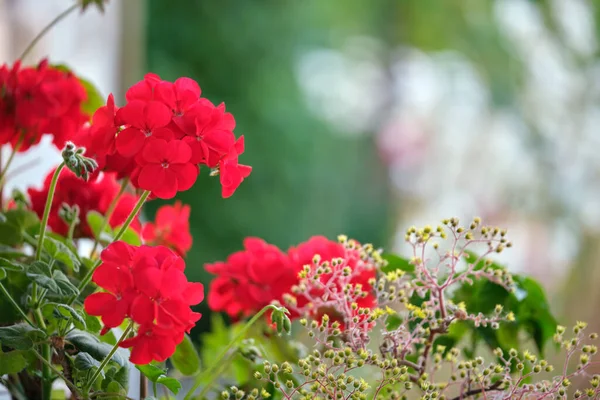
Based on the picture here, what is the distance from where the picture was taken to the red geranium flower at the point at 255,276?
458mm

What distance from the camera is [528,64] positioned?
199cm

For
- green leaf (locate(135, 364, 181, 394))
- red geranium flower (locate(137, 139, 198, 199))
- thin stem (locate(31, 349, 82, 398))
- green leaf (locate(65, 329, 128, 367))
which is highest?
red geranium flower (locate(137, 139, 198, 199))

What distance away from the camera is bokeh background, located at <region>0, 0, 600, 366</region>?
1.56 metres

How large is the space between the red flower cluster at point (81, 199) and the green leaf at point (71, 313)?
0.13m

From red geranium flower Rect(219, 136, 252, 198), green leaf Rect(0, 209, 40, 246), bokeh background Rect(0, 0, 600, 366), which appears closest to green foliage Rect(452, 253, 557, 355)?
red geranium flower Rect(219, 136, 252, 198)

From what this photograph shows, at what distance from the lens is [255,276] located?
458mm

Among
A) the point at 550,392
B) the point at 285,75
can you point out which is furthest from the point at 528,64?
the point at 550,392

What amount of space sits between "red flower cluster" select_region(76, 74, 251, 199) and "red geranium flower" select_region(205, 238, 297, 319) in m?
0.11

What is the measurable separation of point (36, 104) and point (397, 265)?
27 centimetres

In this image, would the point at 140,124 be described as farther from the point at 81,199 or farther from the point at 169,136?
the point at 81,199

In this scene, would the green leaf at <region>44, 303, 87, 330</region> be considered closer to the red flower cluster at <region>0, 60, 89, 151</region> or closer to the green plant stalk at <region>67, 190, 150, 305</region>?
the green plant stalk at <region>67, 190, 150, 305</region>

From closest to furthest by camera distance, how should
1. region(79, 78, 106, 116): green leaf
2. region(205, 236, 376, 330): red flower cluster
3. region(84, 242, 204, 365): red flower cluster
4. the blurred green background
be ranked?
region(84, 242, 204, 365): red flower cluster < region(205, 236, 376, 330): red flower cluster < region(79, 78, 106, 116): green leaf < the blurred green background

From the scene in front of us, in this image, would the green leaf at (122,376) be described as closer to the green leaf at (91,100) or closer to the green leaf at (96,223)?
the green leaf at (96,223)

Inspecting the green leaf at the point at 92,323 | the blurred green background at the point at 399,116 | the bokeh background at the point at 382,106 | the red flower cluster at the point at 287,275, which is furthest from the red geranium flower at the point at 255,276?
the blurred green background at the point at 399,116
